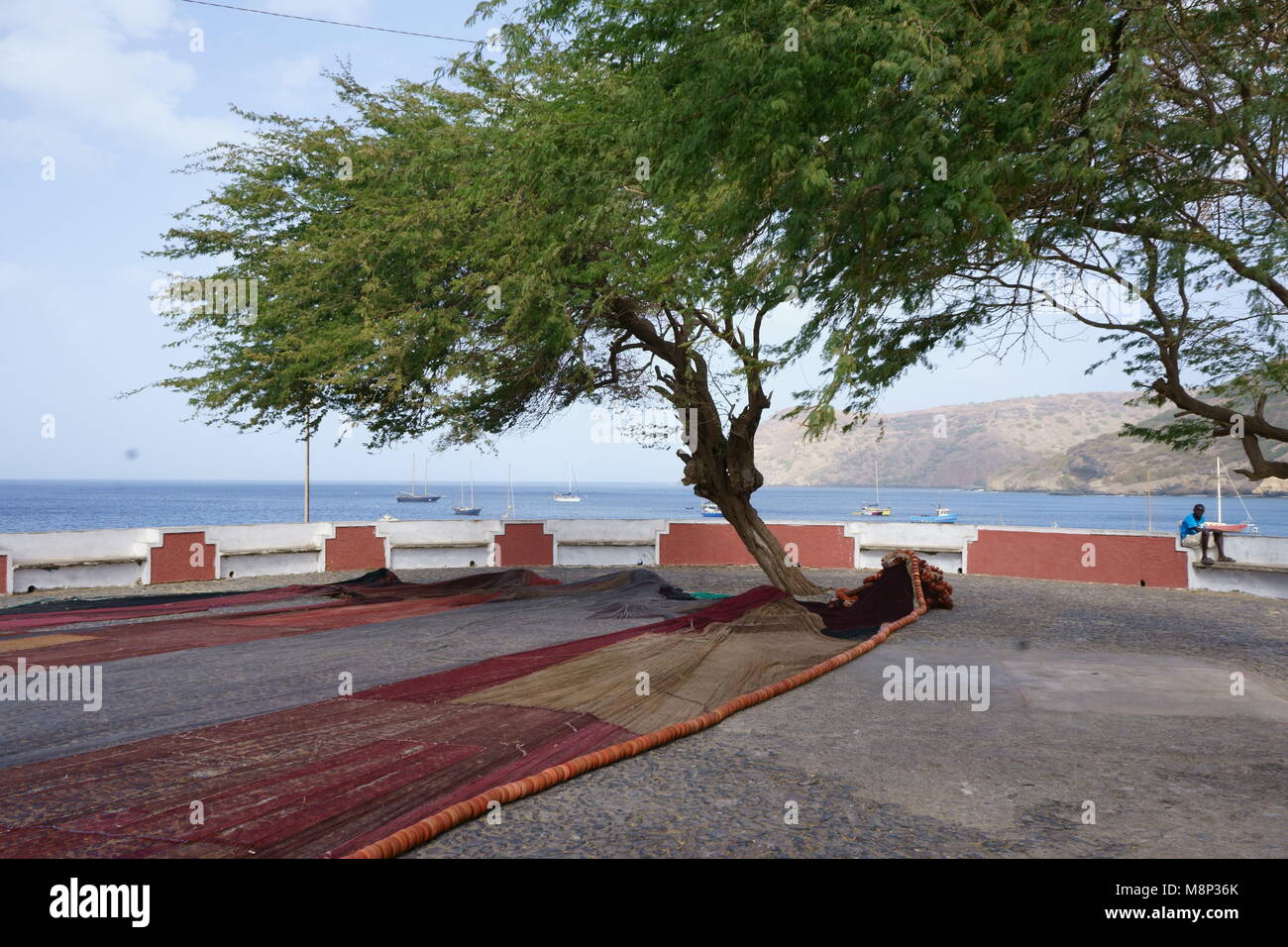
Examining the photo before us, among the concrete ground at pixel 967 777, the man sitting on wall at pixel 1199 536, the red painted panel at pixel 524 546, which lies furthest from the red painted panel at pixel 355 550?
the man sitting on wall at pixel 1199 536

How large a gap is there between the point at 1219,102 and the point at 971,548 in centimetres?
1445

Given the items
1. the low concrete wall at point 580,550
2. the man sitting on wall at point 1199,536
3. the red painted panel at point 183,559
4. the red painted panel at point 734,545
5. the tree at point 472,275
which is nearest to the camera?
the tree at point 472,275

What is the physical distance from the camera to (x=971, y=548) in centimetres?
2062

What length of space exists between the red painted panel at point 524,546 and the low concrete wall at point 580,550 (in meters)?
0.03

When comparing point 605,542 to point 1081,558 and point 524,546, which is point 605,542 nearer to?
point 524,546

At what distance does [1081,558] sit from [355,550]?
16.3 metres

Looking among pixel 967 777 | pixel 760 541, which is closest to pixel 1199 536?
pixel 760 541

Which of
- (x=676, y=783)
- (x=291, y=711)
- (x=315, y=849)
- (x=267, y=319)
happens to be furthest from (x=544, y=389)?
(x=315, y=849)

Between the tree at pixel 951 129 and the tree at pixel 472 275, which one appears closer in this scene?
the tree at pixel 951 129

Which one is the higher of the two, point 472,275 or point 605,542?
point 472,275

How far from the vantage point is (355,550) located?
20.3m

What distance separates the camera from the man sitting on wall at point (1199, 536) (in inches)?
689

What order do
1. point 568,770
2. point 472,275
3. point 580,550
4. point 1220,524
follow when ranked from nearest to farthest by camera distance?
point 568,770 → point 472,275 → point 580,550 → point 1220,524

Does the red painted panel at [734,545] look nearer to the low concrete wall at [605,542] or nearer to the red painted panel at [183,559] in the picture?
the low concrete wall at [605,542]
